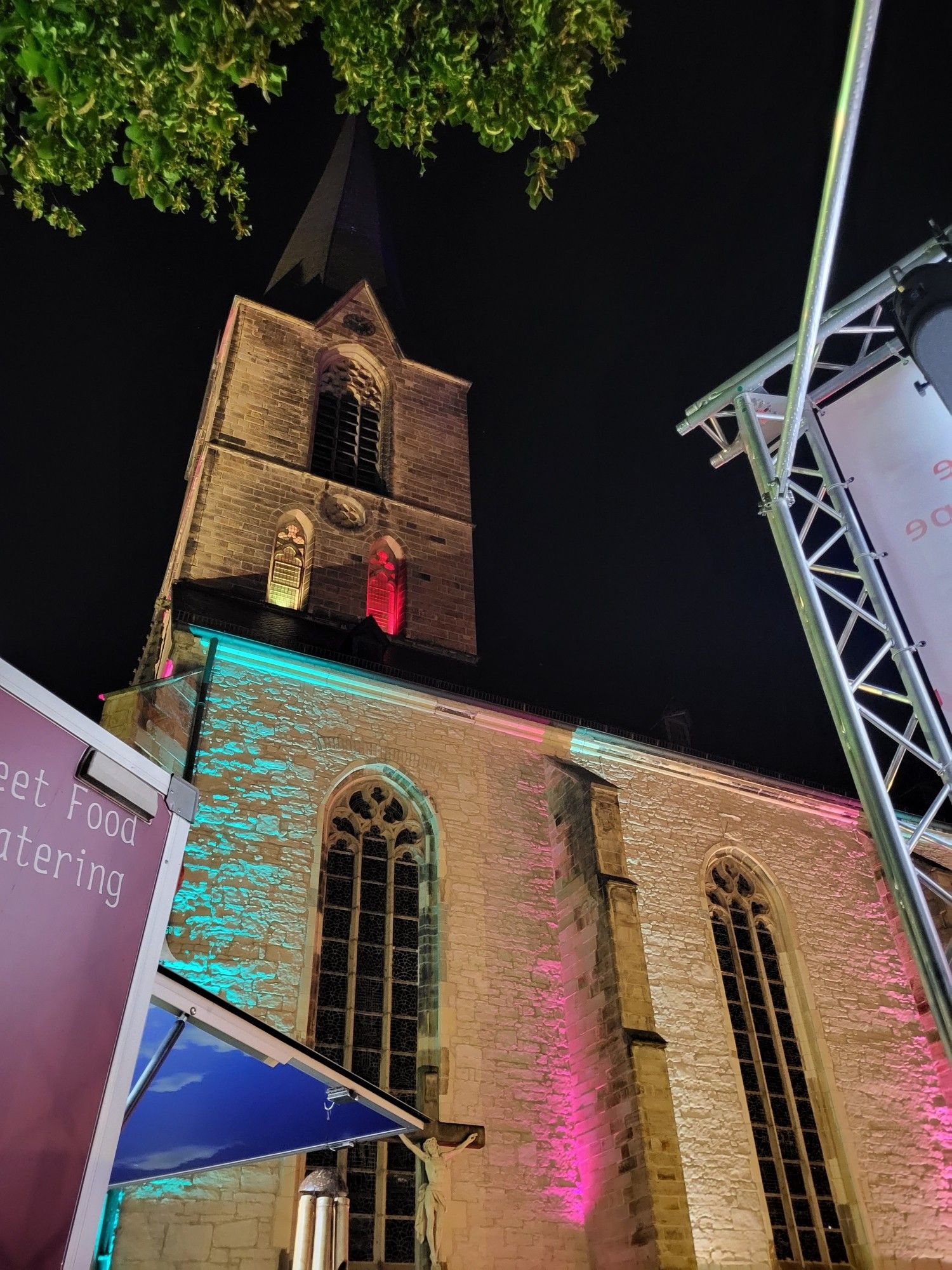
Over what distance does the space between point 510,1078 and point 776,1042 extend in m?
4.04

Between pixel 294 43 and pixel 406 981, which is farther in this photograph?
pixel 406 981

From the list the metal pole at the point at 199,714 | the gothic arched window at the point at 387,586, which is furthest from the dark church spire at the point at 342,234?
the metal pole at the point at 199,714

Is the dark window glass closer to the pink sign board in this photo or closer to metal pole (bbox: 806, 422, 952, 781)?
metal pole (bbox: 806, 422, 952, 781)

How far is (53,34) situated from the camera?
4191mm

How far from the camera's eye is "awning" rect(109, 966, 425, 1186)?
395 cm

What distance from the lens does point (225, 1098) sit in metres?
4.84

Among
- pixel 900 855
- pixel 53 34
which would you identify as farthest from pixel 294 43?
pixel 900 855

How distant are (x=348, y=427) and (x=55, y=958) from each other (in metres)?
18.1

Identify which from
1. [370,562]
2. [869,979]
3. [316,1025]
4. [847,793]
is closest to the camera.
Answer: [316,1025]

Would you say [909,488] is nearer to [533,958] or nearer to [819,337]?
[819,337]

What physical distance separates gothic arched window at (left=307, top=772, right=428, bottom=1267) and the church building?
31 mm

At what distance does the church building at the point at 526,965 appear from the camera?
9047 mm

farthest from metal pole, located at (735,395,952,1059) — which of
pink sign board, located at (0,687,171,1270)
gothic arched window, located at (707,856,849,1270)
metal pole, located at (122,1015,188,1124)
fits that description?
gothic arched window, located at (707,856,849,1270)

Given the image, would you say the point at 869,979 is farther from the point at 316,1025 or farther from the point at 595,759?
the point at 316,1025
